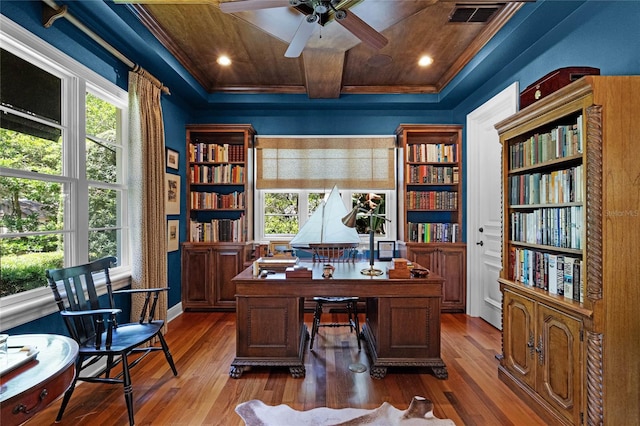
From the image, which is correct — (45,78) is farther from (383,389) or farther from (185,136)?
(383,389)

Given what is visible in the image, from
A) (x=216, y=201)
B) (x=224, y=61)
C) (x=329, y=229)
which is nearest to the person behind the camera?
(x=329, y=229)

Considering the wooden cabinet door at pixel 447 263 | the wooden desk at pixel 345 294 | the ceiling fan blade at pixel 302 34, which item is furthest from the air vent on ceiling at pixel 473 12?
the wooden cabinet door at pixel 447 263

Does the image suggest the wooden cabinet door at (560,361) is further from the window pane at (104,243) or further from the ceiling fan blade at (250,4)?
the window pane at (104,243)

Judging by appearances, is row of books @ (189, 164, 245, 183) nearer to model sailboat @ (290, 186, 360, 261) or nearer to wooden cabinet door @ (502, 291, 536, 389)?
model sailboat @ (290, 186, 360, 261)

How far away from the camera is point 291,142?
452 cm

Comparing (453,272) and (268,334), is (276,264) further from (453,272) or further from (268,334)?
(453,272)

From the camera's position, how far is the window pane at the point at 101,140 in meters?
2.69

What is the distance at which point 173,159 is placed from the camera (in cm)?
392

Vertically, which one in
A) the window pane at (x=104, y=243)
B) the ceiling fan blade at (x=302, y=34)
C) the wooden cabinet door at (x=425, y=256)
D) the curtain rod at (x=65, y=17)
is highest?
the curtain rod at (x=65, y=17)

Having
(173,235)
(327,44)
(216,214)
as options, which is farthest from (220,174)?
(327,44)

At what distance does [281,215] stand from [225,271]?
1.10m

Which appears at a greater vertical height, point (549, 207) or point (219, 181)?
point (219, 181)

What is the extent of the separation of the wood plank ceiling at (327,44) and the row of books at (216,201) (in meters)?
1.36

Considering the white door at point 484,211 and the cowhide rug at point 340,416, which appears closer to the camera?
the cowhide rug at point 340,416
